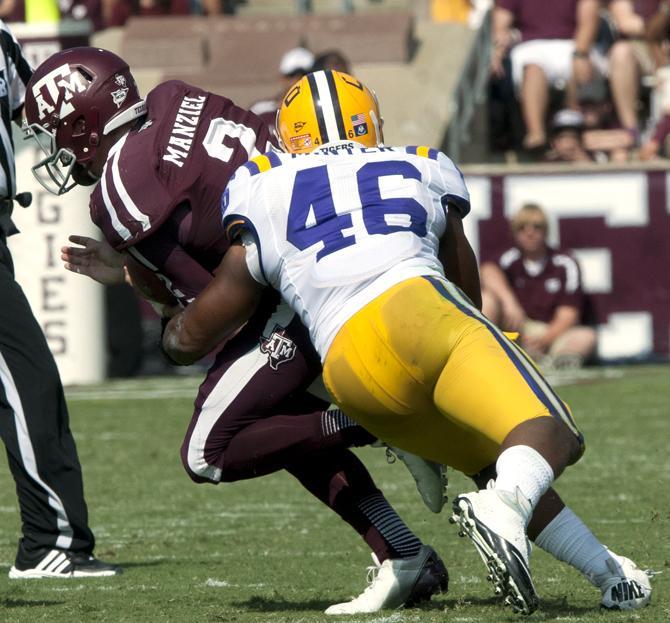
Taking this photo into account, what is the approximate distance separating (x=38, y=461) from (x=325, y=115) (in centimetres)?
141

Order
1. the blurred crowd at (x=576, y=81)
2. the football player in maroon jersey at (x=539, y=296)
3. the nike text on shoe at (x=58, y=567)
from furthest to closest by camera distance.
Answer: the blurred crowd at (x=576, y=81), the football player in maroon jersey at (x=539, y=296), the nike text on shoe at (x=58, y=567)

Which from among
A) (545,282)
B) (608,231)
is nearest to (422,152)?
(545,282)

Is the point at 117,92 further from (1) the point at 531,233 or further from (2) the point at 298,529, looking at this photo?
(1) the point at 531,233

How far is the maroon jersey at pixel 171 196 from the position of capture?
4039 millimetres

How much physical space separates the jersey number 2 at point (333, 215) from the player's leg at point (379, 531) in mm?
724

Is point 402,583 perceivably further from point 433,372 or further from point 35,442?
point 35,442

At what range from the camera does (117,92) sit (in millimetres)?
4316

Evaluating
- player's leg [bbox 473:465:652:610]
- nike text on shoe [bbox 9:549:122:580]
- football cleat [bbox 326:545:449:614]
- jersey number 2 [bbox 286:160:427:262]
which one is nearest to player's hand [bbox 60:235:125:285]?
jersey number 2 [bbox 286:160:427:262]

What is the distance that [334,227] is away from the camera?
3.67 meters

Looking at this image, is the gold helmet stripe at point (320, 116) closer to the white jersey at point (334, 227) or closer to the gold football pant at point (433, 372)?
the white jersey at point (334, 227)

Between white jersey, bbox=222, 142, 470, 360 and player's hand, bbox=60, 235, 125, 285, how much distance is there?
631mm

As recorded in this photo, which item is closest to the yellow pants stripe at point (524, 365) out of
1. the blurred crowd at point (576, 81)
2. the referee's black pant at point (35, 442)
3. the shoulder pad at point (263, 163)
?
the shoulder pad at point (263, 163)

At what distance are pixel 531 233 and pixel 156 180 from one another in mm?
6854

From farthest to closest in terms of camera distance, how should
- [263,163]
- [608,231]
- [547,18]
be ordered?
[547,18]
[608,231]
[263,163]
